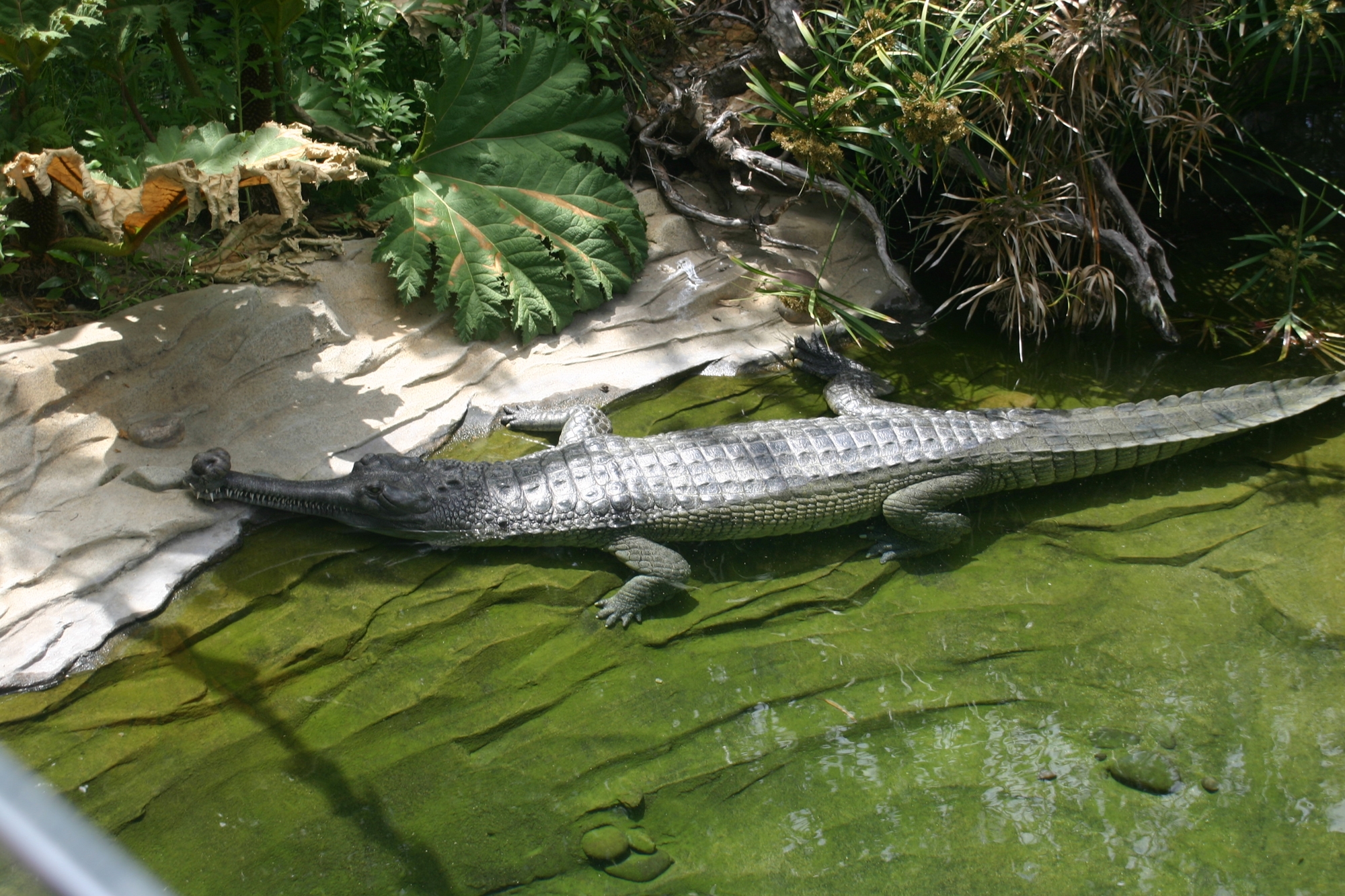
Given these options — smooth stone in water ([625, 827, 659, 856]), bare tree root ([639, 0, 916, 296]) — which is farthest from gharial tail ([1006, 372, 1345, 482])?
smooth stone in water ([625, 827, 659, 856])

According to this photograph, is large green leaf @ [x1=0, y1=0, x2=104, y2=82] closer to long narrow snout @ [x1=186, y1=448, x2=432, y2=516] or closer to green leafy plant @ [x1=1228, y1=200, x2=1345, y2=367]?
long narrow snout @ [x1=186, y1=448, x2=432, y2=516]

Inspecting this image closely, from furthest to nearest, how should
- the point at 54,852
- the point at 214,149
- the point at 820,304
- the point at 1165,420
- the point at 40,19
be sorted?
the point at 820,304, the point at 1165,420, the point at 214,149, the point at 40,19, the point at 54,852

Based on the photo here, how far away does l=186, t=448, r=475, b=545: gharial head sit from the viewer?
4016 mm

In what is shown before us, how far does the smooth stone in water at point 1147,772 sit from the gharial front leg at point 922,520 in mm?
1304

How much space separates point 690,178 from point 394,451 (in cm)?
317

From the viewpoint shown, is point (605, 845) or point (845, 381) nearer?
point (605, 845)

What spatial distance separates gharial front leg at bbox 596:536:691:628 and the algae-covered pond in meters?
0.08

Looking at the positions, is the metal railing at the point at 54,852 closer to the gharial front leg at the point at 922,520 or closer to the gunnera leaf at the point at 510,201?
the gharial front leg at the point at 922,520

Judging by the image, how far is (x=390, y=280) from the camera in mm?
5449

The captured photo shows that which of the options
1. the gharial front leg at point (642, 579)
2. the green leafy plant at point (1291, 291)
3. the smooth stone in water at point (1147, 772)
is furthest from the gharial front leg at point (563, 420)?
the green leafy plant at point (1291, 291)

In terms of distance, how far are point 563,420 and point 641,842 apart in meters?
2.41

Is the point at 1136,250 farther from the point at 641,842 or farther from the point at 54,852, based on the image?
the point at 54,852

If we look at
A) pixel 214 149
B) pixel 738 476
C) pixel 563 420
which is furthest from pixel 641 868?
pixel 214 149

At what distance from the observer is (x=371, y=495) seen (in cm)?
408
